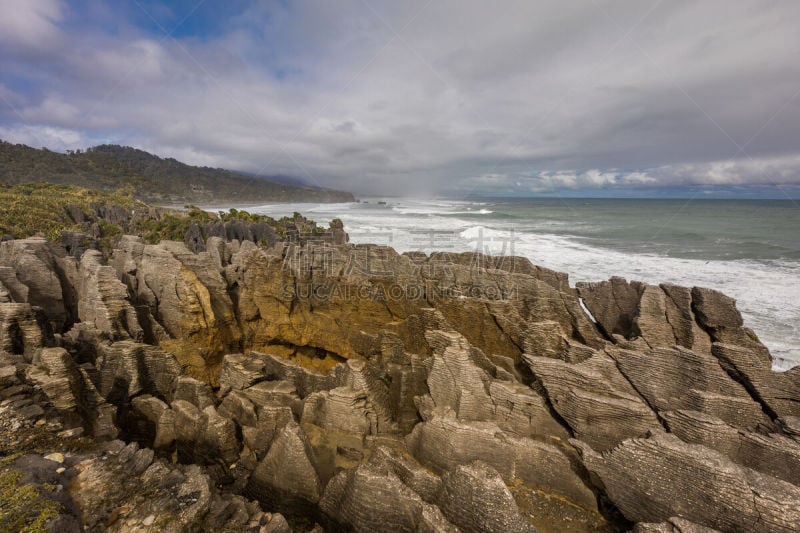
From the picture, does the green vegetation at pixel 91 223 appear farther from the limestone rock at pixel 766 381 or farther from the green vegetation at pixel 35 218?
the limestone rock at pixel 766 381

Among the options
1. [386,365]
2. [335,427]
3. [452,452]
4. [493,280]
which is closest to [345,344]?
[386,365]

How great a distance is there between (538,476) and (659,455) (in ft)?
5.30

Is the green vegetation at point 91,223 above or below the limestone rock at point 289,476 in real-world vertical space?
above

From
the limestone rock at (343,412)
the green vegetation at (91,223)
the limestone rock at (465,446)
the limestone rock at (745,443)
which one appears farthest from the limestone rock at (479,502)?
the green vegetation at (91,223)

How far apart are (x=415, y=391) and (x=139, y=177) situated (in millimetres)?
141445

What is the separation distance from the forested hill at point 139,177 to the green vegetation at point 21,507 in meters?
108

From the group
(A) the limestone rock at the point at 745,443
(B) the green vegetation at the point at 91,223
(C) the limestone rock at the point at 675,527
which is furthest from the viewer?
(B) the green vegetation at the point at 91,223

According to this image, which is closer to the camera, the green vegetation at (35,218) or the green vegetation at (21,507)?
the green vegetation at (21,507)

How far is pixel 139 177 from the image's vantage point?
4550 inches

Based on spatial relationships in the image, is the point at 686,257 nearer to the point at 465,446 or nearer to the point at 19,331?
the point at 465,446

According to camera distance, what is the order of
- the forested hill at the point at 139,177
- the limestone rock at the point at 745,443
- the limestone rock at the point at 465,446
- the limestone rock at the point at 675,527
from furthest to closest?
the forested hill at the point at 139,177 < the limestone rock at the point at 465,446 < the limestone rock at the point at 745,443 < the limestone rock at the point at 675,527

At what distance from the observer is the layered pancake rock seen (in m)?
4.43

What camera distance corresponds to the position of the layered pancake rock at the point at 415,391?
443 centimetres

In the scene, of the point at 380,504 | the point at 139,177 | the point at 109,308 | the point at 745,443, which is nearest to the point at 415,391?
the point at 380,504
